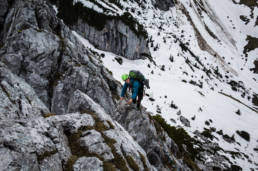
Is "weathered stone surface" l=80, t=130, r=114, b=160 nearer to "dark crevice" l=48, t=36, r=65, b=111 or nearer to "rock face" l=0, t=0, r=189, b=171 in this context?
"rock face" l=0, t=0, r=189, b=171

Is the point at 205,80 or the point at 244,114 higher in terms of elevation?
the point at 205,80

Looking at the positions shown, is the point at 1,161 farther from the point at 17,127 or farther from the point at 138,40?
the point at 138,40

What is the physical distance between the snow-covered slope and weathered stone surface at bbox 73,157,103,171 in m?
27.3

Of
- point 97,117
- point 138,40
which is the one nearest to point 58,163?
point 97,117

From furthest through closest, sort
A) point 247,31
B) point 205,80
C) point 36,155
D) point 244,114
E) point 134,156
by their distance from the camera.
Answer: point 247,31
point 205,80
point 244,114
point 134,156
point 36,155

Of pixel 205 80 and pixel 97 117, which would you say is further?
pixel 205 80

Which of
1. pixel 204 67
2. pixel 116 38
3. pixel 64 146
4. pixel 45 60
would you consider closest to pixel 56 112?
pixel 45 60

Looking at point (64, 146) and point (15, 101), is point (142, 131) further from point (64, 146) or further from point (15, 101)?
point (15, 101)

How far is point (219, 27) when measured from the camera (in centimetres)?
11250

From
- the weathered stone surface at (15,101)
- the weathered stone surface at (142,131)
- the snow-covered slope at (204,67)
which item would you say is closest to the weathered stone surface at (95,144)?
the weathered stone surface at (15,101)

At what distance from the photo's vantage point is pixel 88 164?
5.07m

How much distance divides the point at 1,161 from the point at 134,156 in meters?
5.23

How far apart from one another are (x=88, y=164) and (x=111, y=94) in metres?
13.9

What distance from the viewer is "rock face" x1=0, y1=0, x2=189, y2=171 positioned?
4.39 m
